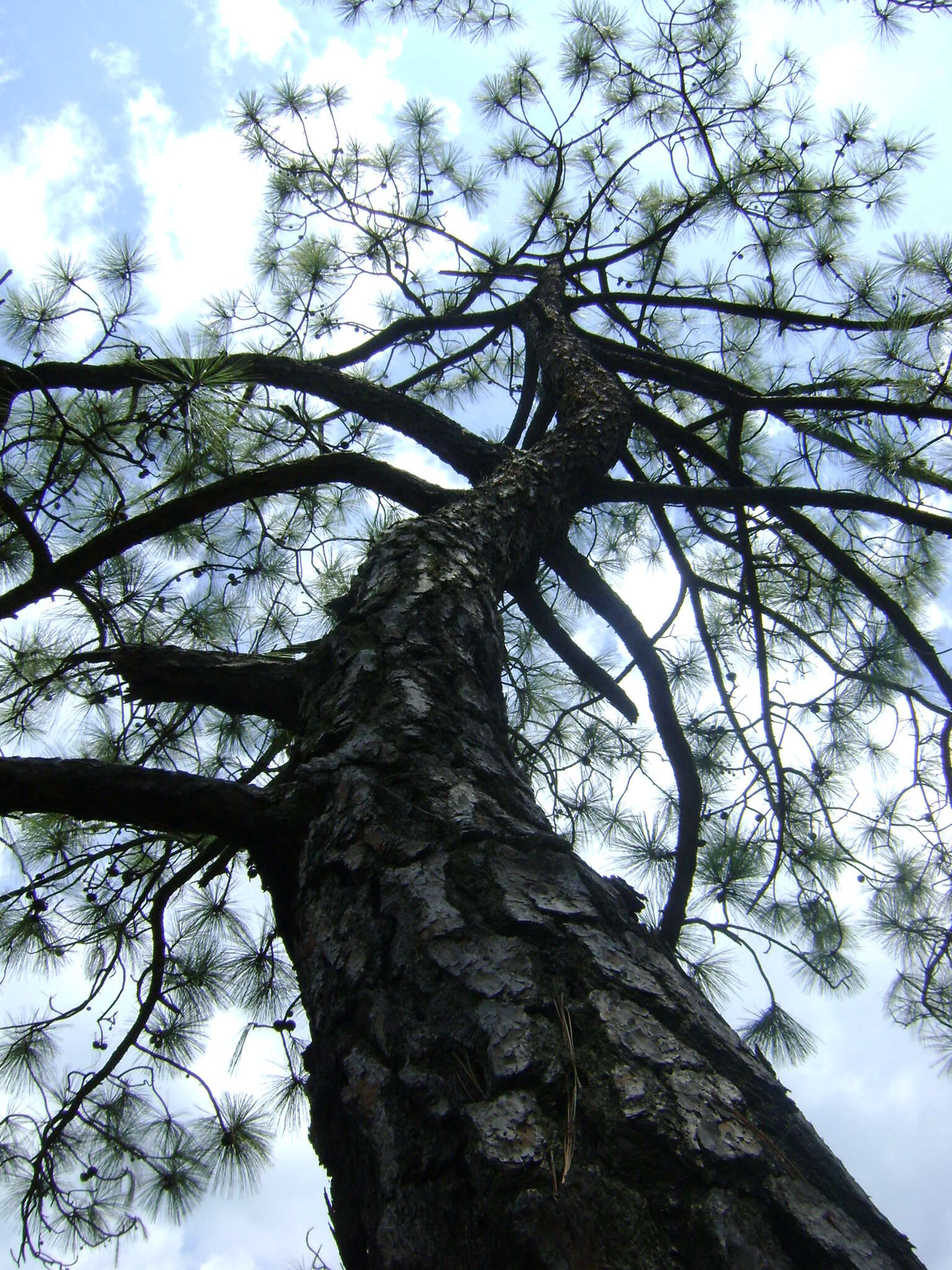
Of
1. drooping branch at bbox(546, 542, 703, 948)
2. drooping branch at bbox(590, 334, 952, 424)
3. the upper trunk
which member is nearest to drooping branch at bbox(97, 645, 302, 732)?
the upper trunk

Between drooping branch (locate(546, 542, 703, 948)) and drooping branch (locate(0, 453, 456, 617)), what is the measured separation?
→ 499 mm

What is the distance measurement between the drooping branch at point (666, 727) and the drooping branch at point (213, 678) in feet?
3.43

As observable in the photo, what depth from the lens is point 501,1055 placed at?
1.88 ft

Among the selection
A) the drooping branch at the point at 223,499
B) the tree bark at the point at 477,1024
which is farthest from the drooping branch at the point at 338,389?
the tree bark at the point at 477,1024

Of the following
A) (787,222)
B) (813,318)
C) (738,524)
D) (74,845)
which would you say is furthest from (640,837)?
(787,222)

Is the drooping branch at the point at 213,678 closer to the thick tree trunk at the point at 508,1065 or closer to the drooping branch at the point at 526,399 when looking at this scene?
the thick tree trunk at the point at 508,1065

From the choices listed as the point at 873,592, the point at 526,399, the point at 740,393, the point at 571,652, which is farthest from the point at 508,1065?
the point at 526,399

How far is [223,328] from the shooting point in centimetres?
329

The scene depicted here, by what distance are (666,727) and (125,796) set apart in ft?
5.24

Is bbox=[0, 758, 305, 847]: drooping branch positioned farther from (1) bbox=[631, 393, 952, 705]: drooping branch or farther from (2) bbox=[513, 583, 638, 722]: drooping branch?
(1) bbox=[631, 393, 952, 705]: drooping branch

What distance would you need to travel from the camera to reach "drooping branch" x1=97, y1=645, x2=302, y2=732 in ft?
3.89

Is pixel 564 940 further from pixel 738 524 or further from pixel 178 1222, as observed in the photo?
pixel 178 1222

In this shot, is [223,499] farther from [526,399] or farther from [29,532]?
[526,399]

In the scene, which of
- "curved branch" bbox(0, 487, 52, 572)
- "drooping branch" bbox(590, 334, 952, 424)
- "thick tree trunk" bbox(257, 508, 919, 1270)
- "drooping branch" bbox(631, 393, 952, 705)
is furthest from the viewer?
"drooping branch" bbox(631, 393, 952, 705)
